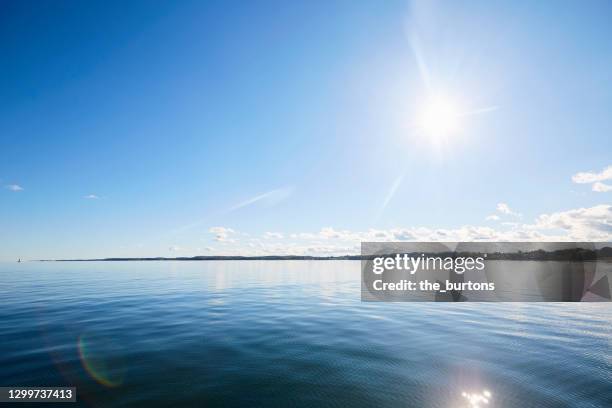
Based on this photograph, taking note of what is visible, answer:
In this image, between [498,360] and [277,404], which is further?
[498,360]

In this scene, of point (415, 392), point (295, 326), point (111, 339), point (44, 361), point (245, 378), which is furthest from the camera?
point (295, 326)

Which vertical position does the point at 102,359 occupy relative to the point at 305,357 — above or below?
below

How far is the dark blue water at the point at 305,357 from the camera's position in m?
8.45

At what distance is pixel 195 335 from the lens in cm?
1464

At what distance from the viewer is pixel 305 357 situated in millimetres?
11578

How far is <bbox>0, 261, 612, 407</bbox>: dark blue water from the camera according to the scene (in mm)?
8445

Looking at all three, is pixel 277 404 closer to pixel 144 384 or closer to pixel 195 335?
pixel 144 384

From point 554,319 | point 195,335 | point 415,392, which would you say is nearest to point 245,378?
point 415,392

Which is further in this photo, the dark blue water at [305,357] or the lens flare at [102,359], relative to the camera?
the lens flare at [102,359]

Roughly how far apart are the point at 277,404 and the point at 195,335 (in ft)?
27.4

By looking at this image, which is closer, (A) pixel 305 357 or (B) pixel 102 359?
(B) pixel 102 359

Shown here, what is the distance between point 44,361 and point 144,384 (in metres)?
5.13

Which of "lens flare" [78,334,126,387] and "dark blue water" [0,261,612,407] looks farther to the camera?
"lens flare" [78,334,126,387]

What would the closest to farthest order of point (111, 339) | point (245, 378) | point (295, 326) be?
point (245, 378), point (111, 339), point (295, 326)
